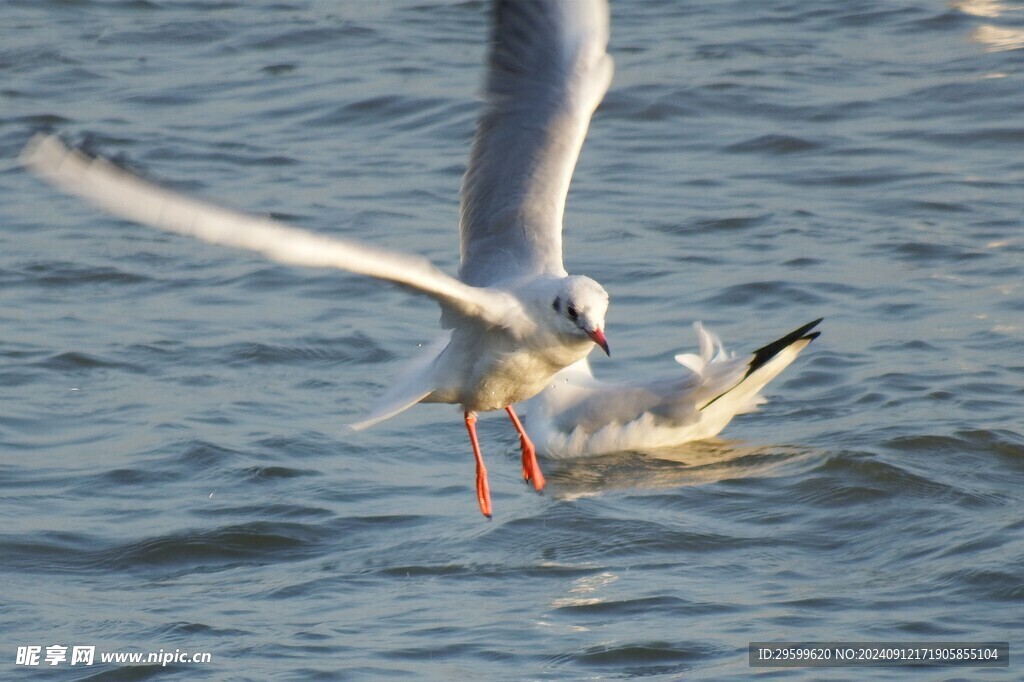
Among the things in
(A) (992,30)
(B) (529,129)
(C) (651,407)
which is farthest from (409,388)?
(A) (992,30)

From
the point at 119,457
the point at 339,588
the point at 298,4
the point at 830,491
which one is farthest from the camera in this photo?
the point at 298,4

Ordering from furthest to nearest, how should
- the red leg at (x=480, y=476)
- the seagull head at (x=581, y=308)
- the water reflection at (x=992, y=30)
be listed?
the water reflection at (x=992, y=30) < the red leg at (x=480, y=476) < the seagull head at (x=581, y=308)

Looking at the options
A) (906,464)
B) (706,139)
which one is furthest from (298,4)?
(906,464)

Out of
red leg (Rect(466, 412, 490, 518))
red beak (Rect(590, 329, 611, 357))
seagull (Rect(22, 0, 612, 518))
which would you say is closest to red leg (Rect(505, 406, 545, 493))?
seagull (Rect(22, 0, 612, 518))

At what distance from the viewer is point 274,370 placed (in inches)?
378

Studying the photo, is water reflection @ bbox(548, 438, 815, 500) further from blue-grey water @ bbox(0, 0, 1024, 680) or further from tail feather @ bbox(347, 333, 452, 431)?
tail feather @ bbox(347, 333, 452, 431)

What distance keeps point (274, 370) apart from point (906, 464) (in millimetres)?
3444

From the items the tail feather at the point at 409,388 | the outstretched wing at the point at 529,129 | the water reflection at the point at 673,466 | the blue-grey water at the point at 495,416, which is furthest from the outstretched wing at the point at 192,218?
the water reflection at the point at 673,466

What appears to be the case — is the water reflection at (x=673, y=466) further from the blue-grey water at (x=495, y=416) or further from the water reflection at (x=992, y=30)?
the water reflection at (x=992, y=30)

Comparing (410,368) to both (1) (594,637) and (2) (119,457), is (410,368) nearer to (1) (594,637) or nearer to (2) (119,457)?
(1) (594,637)

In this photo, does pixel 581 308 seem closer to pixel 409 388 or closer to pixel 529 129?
pixel 409 388

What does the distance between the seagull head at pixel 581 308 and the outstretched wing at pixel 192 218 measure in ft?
2.37

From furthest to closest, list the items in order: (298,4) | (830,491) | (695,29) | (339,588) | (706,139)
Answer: (298,4) < (695,29) < (706,139) < (830,491) < (339,588)

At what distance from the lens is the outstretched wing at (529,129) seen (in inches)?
273
